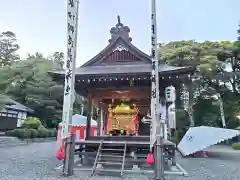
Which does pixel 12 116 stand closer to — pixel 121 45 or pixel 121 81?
pixel 121 45

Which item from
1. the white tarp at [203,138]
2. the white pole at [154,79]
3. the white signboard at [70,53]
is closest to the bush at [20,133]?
the white tarp at [203,138]

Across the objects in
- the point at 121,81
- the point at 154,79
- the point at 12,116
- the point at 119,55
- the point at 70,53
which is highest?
the point at 119,55

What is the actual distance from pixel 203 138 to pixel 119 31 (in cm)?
651

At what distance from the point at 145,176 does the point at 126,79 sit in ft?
9.21

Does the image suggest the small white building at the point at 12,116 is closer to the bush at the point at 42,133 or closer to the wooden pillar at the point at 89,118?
the bush at the point at 42,133

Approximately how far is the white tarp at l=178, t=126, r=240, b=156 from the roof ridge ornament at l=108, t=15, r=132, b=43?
5912 mm

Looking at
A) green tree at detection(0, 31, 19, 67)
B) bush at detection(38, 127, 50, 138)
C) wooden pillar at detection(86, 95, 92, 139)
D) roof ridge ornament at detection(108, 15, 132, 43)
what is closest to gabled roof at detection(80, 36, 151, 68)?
roof ridge ornament at detection(108, 15, 132, 43)

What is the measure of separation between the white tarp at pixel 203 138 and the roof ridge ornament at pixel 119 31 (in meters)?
5.91

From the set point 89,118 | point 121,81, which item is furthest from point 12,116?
point 121,81

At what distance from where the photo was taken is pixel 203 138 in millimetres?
10266

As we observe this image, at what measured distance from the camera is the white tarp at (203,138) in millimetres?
Result: 9828

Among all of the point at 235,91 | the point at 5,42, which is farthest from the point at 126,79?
the point at 5,42

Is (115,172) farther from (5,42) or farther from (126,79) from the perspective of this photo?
(5,42)

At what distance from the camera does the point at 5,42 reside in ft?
109
